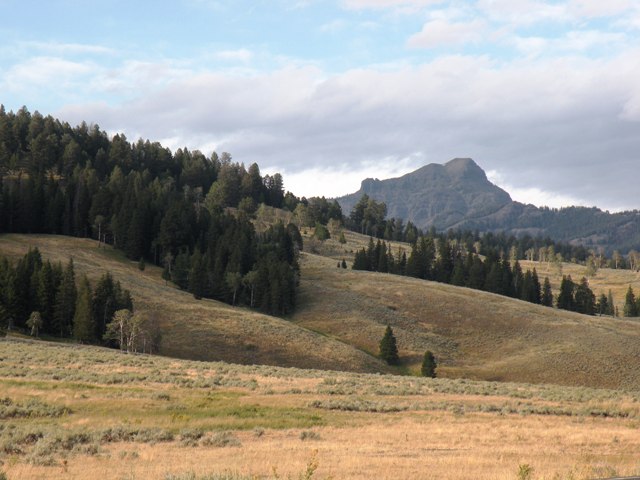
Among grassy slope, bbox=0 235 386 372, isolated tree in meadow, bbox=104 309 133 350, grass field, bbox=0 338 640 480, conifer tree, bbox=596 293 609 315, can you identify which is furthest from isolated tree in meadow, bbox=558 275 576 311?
isolated tree in meadow, bbox=104 309 133 350

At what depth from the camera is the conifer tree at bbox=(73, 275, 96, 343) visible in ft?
224

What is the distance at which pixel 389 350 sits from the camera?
3061 inches

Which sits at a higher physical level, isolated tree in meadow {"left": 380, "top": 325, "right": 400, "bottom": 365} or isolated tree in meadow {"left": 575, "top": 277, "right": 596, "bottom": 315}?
isolated tree in meadow {"left": 575, "top": 277, "right": 596, "bottom": 315}

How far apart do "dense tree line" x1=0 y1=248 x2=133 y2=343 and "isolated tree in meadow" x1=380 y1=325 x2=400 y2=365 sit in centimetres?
3340

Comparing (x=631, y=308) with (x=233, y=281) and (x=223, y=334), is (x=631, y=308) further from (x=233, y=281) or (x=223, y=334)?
(x=223, y=334)

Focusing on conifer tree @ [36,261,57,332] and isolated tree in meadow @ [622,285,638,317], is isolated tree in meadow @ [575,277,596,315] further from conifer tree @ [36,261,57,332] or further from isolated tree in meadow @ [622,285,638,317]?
conifer tree @ [36,261,57,332]

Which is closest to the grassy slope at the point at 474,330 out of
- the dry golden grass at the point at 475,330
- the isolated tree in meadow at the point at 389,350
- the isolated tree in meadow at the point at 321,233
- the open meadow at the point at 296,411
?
the dry golden grass at the point at 475,330

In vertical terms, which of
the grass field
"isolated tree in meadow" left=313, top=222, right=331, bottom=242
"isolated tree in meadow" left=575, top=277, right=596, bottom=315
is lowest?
the grass field

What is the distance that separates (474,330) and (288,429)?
243 feet

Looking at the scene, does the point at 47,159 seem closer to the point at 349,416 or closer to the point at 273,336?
the point at 273,336

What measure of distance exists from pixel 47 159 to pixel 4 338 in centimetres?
11569

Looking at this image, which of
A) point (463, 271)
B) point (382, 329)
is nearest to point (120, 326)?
point (382, 329)

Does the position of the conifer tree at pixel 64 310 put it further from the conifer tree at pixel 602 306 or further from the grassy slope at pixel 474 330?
the conifer tree at pixel 602 306

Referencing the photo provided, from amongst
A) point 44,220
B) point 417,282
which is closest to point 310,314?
point 417,282
